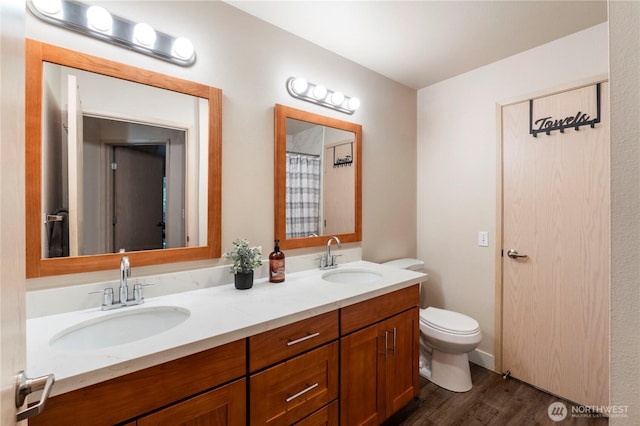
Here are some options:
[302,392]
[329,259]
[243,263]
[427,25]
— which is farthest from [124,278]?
[427,25]

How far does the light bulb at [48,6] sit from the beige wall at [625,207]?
70.7 inches

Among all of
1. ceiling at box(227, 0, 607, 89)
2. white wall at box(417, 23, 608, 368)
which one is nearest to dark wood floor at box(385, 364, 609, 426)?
white wall at box(417, 23, 608, 368)

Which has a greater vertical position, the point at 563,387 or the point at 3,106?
the point at 3,106

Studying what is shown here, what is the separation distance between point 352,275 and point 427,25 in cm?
170

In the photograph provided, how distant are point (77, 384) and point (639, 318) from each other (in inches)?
50.9

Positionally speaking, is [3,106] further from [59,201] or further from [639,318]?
[639,318]

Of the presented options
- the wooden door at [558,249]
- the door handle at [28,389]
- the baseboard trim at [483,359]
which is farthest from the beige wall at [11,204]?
the baseboard trim at [483,359]

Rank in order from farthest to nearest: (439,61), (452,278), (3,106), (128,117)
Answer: (452,278) < (439,61) < (128,117) < (3,106)

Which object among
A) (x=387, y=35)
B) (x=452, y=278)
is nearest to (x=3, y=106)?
(x=387, y=35)

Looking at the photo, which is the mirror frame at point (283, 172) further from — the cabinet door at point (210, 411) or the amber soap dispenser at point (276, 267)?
the cabinet door at point (210, 411)

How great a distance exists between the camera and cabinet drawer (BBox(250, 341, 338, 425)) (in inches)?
42.8

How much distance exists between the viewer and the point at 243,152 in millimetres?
1672

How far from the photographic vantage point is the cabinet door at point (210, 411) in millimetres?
884

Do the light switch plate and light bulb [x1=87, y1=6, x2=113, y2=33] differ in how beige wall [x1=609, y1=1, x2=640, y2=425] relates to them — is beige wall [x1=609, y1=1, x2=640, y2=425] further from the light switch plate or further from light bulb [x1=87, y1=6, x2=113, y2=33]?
the light switch plate
